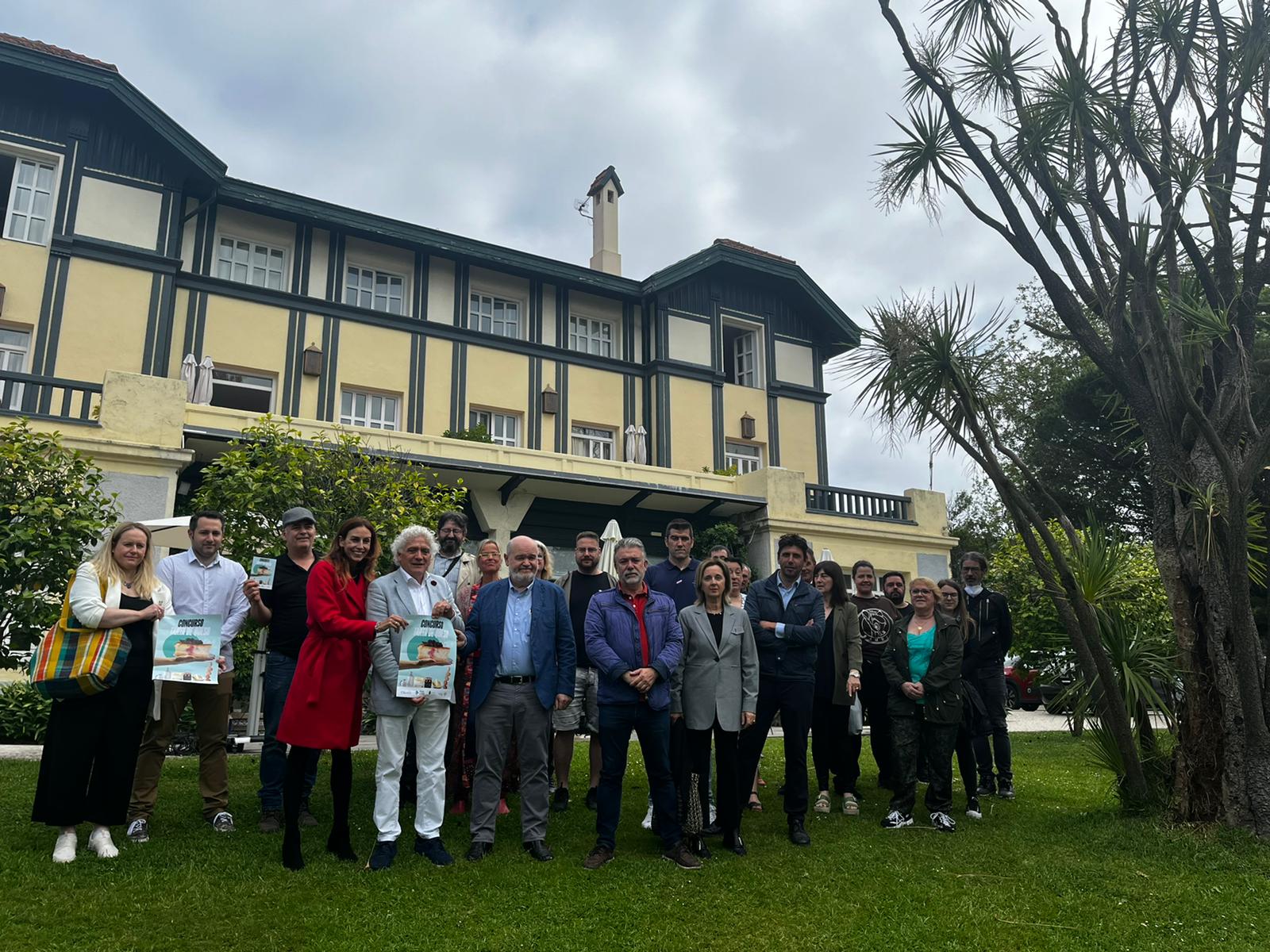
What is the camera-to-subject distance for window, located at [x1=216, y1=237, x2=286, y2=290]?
18.9 m

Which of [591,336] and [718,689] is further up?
[591,336]

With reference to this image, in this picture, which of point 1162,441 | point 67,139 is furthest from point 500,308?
point 1162,441

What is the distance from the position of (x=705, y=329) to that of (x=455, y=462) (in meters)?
9.00

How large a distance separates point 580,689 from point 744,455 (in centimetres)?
1731

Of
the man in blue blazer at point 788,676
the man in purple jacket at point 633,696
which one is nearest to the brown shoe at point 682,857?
the man in purple jacket at point 633,696

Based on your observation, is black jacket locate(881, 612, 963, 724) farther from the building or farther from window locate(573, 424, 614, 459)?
window locate(573, 424, 614, 459)

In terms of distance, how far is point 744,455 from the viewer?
23641 millimetres

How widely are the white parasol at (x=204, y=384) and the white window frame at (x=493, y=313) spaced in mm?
5954

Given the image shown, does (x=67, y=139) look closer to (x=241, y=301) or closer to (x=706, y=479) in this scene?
(x=241, y=301)

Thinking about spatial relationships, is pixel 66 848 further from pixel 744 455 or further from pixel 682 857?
pixel 744 455

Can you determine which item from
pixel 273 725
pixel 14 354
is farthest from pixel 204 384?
pixel 273 725

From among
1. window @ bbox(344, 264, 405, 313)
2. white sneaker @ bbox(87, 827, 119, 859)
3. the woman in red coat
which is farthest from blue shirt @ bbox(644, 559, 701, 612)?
window @ bbox(344, 264, 405, 313)

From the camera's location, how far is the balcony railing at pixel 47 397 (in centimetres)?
1348

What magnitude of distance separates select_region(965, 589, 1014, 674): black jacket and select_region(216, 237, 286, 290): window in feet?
52.6
